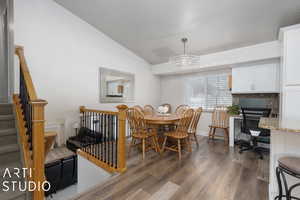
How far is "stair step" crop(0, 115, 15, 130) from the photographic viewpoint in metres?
2.07

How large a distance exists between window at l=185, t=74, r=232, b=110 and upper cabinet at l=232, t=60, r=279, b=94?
0.50 m

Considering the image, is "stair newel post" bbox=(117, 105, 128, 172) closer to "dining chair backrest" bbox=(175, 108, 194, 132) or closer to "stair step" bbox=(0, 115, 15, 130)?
"dining chair backrest" bbox=(175, 108, 194, 132)

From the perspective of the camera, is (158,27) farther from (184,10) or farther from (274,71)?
(274,71)

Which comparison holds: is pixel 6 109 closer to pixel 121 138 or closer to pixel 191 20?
pixel 121 138

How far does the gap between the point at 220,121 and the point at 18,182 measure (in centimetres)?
423

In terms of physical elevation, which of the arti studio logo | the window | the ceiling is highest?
the ceiling

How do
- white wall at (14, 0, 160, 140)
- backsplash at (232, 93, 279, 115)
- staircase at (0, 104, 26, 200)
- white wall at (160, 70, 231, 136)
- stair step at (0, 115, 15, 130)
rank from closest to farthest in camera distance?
1. staircase at (0, 104, 26, 200)
2. stair step at (0, 115, 15, 130)
3. white wall at (14, 0, 160, 140)
4. backsplash at (232, 93, 279, 115)
5. white wall at (160, 70, 231, 136)

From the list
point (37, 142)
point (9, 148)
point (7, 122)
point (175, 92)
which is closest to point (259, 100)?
point (175, 92)

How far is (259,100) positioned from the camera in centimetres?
351

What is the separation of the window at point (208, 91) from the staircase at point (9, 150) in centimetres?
438

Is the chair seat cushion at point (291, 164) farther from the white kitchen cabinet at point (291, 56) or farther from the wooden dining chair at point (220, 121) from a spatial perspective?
the wooden dining chair at point (220, 121)

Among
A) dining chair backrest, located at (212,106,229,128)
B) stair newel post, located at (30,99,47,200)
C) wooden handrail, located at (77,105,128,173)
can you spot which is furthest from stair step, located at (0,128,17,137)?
dining chair backrest, located at (212,106,229,128)

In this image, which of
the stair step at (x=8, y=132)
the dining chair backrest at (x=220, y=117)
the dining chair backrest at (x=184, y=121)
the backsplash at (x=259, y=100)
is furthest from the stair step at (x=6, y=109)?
the backsplash at (x=259, y=100)

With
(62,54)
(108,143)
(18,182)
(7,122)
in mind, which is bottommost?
(18,182)
